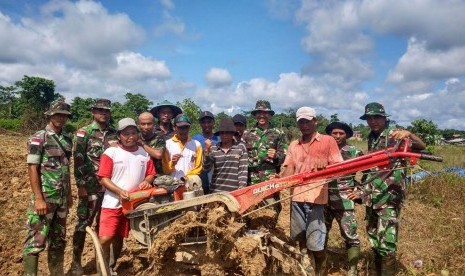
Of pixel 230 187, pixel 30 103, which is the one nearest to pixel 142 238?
pixel 230 187

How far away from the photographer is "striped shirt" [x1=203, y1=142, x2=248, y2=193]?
4793mm

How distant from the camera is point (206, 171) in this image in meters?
5.05

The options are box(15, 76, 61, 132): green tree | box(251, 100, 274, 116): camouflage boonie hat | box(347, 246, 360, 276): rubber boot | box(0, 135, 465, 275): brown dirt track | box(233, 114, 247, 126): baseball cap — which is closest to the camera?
box(0, 135, 465, 275): brown dirt track

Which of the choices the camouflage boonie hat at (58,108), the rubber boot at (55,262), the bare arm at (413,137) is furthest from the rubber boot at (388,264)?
the camouflage boonie hat at (58,108)

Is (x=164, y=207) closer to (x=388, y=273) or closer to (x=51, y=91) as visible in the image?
(x=388, y=273)

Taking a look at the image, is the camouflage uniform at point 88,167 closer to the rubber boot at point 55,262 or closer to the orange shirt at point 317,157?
the rubber boot at point 55,262

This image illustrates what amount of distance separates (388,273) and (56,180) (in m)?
4.23

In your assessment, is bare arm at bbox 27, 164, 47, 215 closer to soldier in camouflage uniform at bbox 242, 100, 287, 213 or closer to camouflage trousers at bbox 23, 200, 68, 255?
camouflage trousers at bbox 23, 200, 68, 255

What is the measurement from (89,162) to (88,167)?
0.07 m

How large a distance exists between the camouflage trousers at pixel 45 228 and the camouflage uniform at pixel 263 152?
2.58 metres

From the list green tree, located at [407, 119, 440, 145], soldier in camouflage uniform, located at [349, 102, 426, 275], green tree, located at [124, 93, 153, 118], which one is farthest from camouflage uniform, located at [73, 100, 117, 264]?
green tree, located at [124, 93, 153, 118]

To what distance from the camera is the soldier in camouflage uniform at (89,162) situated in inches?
197

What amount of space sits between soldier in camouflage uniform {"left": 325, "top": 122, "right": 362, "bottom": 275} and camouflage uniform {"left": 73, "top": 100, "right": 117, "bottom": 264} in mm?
3010

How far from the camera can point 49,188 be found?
444 cm
